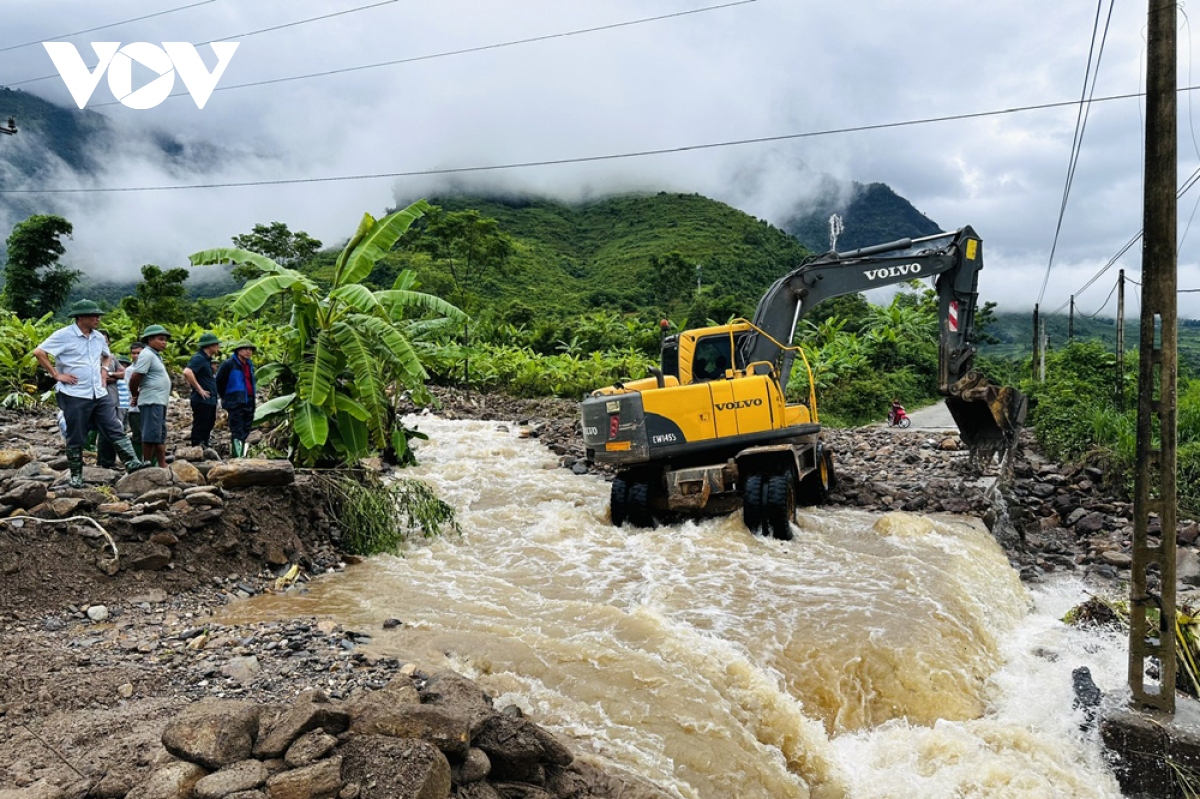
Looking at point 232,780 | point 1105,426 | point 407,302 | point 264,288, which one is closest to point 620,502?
point 407,302

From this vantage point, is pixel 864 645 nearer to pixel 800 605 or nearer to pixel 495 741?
pixel 800 605

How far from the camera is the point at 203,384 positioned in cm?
902

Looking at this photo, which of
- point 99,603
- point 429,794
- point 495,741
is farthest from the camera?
point 99,603

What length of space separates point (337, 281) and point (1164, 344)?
8.23 m

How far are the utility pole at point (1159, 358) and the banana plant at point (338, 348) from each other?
681cm

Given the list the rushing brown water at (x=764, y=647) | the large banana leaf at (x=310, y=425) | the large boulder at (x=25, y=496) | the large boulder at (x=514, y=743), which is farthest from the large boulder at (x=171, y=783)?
the large banana leaf at (x=310, y=425)

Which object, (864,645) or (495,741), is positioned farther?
(864,645)

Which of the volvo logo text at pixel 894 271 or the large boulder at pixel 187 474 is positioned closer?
the large boulder at pixel 187 474

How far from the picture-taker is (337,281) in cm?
950

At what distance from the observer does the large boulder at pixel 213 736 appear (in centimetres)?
319

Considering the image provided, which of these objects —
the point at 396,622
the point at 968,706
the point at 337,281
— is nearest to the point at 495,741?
the point at 396,622

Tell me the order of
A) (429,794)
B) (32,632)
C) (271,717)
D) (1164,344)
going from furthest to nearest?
(32,632) → (1164,344) → (271,717) → (429,794)

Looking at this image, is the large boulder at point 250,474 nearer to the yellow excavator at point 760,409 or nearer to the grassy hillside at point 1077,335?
the yellow excavator at point 760,409

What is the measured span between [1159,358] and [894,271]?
21.4 feet
